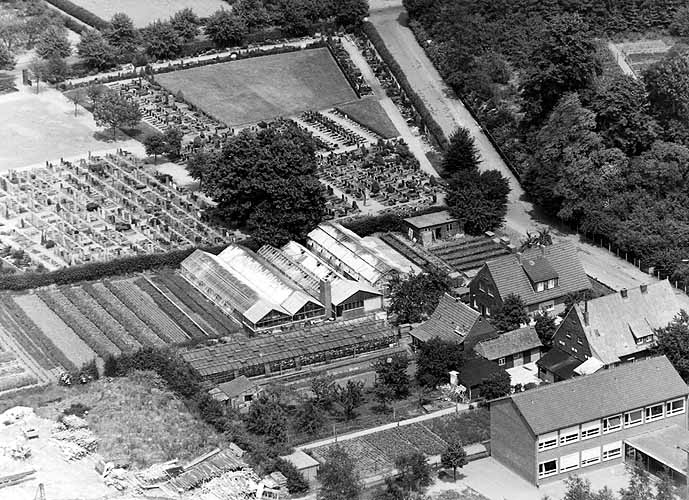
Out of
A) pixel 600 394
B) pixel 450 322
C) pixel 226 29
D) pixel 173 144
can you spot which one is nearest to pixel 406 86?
pixel 226 29

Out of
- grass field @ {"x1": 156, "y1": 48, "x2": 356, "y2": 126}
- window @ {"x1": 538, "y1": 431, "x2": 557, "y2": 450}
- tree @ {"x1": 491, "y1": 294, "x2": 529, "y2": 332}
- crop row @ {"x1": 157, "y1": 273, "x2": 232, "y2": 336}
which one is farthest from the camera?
grass field @ {"x1": 156, "y1": 48, "x2": 356, "y2": 126}

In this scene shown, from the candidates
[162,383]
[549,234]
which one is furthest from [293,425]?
[549,234]

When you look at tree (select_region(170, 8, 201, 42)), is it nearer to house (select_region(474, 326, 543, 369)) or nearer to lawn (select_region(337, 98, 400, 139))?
lawn (select_region(337, 98, 400, 139))

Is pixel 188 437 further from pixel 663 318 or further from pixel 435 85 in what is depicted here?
pixel 435 85

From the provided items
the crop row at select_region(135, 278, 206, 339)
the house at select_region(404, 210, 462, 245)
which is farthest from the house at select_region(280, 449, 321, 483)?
the house at select_region(404, 210, 462, 245)

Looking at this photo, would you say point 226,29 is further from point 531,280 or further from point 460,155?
point 531,280

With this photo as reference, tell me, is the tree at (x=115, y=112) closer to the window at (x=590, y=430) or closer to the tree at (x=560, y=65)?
the tree at (x=560, y=65)

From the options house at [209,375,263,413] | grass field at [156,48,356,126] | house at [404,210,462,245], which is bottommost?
house at [209,375,263,413]

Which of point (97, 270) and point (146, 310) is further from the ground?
point (97, 270)
